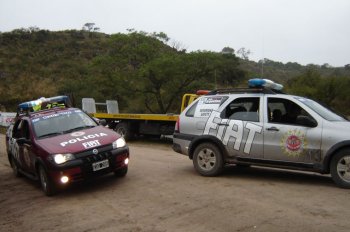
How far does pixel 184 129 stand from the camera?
9.44 m

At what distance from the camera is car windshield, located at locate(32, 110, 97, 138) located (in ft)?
29.2

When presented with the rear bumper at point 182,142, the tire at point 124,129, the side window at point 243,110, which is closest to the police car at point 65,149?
the rear bumper at point 182,142

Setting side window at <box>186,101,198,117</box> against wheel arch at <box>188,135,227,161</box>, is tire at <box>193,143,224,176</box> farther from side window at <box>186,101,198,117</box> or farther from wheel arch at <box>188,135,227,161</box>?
side window at <box>186,101,198,117</box>

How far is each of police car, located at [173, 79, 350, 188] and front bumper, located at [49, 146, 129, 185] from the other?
1764 millimetres

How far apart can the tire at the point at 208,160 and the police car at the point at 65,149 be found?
1480 mm

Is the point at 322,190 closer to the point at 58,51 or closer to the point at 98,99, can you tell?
the point at 98,99

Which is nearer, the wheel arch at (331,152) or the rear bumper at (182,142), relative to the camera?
the wheel arch at (331,152)

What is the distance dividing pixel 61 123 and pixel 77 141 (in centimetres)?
116

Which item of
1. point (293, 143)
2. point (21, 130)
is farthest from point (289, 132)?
point (21, 130)

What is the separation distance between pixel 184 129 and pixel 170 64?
1779 cm

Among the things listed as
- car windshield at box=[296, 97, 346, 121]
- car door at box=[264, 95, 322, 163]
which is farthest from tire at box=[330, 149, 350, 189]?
car windshield at box=[296, 97, 346, 121]

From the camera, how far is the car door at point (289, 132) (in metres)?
7.72

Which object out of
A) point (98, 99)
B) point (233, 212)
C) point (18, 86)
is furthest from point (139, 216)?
point (18, 86)

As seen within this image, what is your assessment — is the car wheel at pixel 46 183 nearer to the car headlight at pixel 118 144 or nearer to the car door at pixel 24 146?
the car door at pixel 24 146
